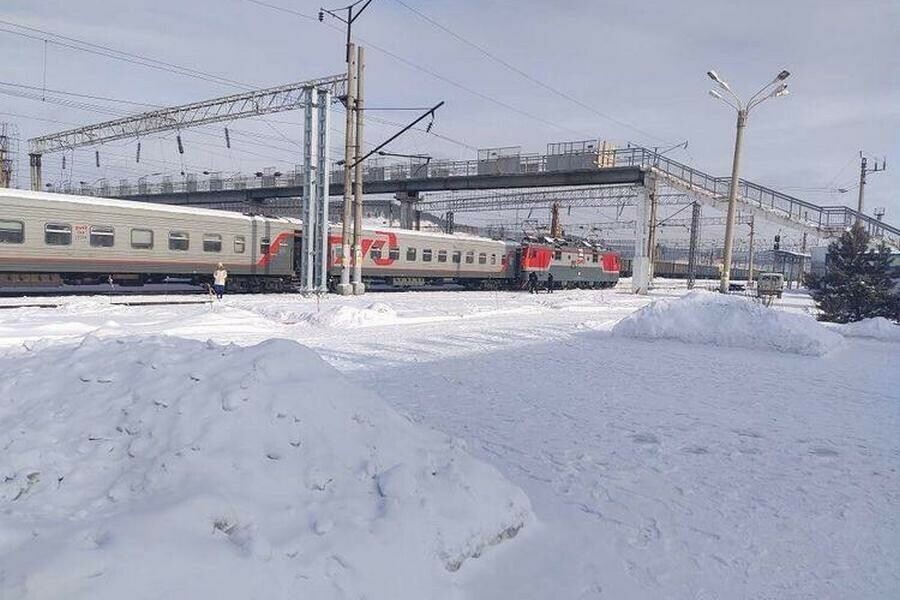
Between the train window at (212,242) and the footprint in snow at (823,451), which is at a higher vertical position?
the train window at (212,242)

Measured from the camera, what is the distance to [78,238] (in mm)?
20156

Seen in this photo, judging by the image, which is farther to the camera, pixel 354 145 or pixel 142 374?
pixel 354 145

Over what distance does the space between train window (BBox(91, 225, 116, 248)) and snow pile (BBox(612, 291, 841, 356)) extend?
734 inches

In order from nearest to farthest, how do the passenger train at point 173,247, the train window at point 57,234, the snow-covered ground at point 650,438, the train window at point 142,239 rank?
the snow-covered ground at point 650,438 < the passenger train at point 173,247 < the train window at point 57,234 < the train window at point 142,239

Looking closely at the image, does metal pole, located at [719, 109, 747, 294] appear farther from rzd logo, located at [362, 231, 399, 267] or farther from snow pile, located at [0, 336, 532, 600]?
snow pile, located at [0, 336, 532, 600]

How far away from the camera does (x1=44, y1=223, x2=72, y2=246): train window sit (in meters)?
19.5

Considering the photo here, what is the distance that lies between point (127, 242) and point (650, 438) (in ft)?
70.4

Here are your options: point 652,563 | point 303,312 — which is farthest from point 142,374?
point 303,312

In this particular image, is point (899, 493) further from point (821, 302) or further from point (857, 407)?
point (821, 302)

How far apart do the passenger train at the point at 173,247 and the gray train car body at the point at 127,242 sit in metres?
0.03

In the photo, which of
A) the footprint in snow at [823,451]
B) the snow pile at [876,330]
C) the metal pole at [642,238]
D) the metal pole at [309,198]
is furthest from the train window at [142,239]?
the metal pole at [642,238]

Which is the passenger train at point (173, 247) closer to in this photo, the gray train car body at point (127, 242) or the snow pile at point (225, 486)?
the gray train car body at point (127, 242)

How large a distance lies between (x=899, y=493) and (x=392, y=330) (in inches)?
451

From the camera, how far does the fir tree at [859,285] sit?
66.8 ft
